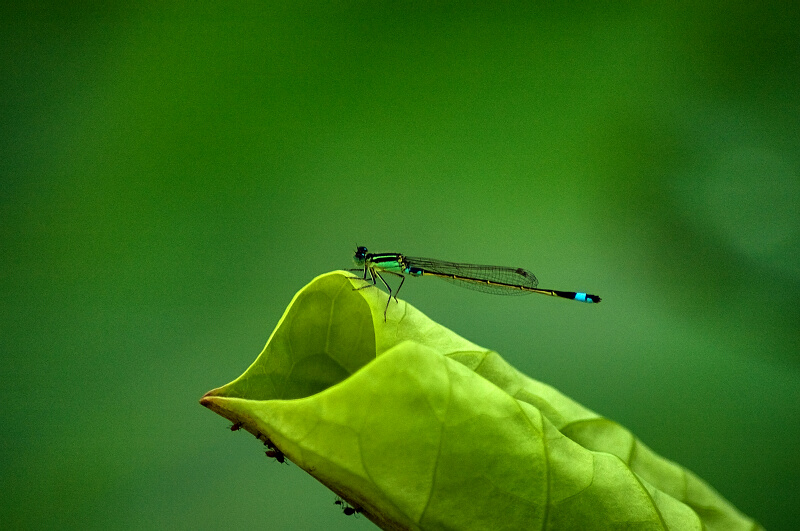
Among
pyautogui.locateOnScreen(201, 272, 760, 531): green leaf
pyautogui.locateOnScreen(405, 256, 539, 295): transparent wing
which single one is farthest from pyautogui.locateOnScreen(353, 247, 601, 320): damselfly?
pyautogui.locateOnScreen(201, 272, 760, 531): green leaf

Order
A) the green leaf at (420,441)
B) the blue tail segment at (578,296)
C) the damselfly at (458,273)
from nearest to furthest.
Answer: the green leaf at (420,441), the damselfly at (458,273), the blue tail segment at (578,296)

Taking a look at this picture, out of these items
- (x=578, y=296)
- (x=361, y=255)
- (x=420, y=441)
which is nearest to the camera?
(x=420, y=441)

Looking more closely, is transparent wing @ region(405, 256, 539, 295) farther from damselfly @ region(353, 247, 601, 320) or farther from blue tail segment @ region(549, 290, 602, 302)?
blue tail segment @ region(549, 290, 602, 302)

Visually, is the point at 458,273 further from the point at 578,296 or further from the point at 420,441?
the point at 420,441

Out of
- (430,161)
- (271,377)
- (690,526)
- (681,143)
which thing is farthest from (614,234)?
(271,377)

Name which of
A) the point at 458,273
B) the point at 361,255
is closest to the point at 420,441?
the point at 361,255

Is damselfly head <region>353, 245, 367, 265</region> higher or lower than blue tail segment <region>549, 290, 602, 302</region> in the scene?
higher

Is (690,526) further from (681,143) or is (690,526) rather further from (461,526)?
(681,143)

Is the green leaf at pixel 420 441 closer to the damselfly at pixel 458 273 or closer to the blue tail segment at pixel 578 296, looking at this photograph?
the damselfly at pixel 458 273

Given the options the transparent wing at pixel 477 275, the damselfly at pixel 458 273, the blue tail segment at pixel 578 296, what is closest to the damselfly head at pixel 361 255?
the damselfly at pixel 458 273
